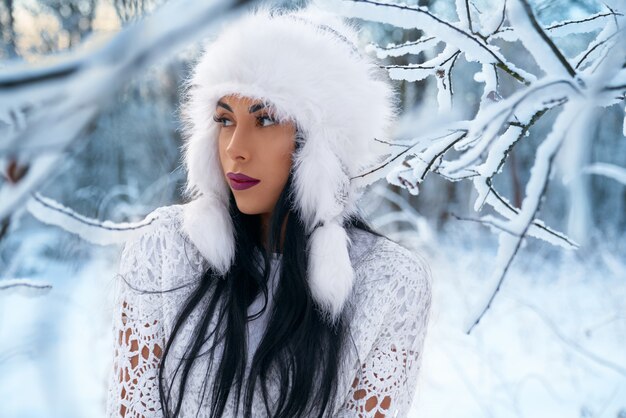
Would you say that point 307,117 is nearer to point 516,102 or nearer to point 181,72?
point 181,72

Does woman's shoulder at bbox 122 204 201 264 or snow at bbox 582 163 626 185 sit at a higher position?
snow at bbox 582 163 626 185

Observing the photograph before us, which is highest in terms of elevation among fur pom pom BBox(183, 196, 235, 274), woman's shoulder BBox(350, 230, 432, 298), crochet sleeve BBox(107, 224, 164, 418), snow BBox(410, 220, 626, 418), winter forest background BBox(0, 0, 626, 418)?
winter forest background BBox(0, 0, 626, 418)

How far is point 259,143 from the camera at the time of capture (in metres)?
1.29

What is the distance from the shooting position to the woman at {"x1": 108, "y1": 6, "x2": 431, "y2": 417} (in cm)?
129

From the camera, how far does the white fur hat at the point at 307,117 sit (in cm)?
129

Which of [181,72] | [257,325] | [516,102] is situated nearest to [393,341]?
[257,325]

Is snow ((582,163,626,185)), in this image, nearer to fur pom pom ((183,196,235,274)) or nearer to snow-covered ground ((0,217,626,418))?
snow-covered ground ((0,217,626,418))

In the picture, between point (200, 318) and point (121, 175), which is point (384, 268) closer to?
point (200, 318)

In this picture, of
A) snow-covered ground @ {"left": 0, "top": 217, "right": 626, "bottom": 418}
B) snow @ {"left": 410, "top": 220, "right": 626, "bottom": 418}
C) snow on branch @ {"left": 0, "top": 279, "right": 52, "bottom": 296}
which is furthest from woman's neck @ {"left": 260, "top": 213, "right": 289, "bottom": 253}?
snow @ {"left": 410, "top": 220, "right": 626, "bottom": 418}

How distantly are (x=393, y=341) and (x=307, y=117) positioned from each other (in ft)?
1.72

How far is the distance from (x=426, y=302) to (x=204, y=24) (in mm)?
1192

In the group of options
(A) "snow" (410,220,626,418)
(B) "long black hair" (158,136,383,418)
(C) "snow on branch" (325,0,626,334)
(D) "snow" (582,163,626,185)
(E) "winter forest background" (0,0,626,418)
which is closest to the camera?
(E) "winter forest background" (0,0,626,418)

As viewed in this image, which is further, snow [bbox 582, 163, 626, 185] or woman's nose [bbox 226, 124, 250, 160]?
woman's nose [bbox 226, 124, 250, 160]

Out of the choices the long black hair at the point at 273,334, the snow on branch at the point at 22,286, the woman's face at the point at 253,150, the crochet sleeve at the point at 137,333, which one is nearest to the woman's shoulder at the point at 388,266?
the long black hair at the point at 273,334
